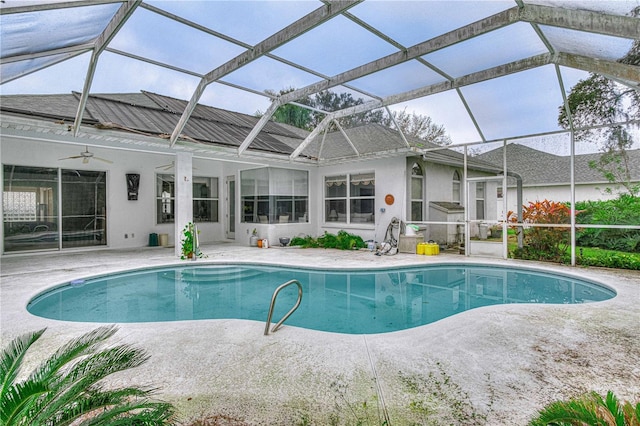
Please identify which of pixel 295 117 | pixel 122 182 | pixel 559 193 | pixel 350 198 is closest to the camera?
pixel 559 193

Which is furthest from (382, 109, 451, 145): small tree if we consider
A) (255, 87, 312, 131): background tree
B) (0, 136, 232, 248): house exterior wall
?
→ (0, 136, 232, 248): house exterior wall

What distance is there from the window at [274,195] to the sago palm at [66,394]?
9.95 meters

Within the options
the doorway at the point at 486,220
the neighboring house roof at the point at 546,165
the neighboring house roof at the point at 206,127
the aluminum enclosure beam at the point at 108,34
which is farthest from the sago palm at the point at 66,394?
the neighboring house roof at the point at 546,165

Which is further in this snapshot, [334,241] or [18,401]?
[334,241]

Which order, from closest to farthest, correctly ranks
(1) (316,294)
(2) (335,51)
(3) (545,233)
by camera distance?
(2) (335,51) → (1) (316,294) → (3) (545,233)

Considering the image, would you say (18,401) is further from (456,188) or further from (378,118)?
(456,188)

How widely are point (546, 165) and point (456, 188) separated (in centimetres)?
413

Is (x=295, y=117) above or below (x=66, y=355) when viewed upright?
above

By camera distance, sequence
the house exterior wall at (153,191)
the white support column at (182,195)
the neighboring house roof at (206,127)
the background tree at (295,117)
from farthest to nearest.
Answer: the background tree at (295,117) < the house exterior wall at (153,191) < the white support column at (182,195) < the neighboring house roof at (206,127)

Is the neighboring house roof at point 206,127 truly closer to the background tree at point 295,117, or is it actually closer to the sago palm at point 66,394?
the background tree at point 295,117

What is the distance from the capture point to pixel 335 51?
19.5 feet

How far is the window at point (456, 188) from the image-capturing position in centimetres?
1291

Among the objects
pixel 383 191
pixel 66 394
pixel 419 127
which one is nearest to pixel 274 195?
pixel 383 191

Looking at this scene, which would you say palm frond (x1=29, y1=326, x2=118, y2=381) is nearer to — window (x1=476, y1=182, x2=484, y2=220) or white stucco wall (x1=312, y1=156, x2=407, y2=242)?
white stucco wall (x1=312, y1=156, x2=407, y2=242)
